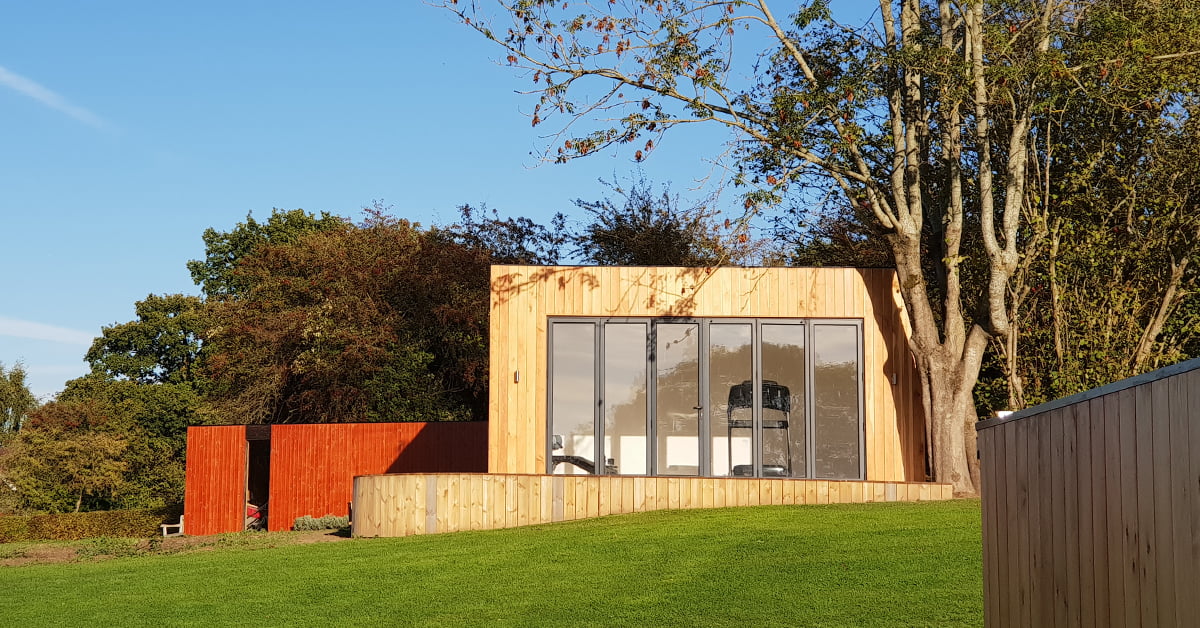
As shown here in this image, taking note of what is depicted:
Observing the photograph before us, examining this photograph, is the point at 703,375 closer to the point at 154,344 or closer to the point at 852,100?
the point at 852,100

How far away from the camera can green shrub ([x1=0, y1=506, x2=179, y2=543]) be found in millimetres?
21328

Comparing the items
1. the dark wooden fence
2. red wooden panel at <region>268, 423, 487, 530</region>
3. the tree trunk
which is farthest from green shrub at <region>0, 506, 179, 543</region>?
the dark wooden fence

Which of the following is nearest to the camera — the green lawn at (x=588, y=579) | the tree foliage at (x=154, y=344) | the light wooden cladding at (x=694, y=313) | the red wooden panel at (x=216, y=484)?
the green lawn at (x=588, y=579)

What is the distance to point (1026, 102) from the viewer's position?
12.0m

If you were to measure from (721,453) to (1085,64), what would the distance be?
19.2ft

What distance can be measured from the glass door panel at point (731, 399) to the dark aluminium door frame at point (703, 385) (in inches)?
1.9

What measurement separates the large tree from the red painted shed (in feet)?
25.2

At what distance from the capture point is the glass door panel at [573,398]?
12742 millimetres

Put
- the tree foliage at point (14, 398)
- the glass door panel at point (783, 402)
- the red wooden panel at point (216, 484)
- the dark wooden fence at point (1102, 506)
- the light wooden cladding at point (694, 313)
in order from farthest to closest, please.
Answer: the tree foliage at point (14, 398)
the red wooden panel at point (216, 484)
the light wooden cladding at point (694, 313)
the glass door panel at point (783, 402)
the dark wooden fence at point (1102, 506)

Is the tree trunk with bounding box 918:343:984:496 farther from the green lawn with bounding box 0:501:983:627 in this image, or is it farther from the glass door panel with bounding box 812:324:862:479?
the green lawn with bounding box 0:501:983:627

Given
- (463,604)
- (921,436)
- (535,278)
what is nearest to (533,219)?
(535,278)

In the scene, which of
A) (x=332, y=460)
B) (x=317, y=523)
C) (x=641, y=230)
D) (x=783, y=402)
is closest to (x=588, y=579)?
(x=783, y=402)

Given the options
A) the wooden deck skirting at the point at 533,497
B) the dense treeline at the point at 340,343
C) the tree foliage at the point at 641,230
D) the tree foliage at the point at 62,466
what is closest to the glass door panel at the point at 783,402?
the wooden deck skirting at the point at 533,497

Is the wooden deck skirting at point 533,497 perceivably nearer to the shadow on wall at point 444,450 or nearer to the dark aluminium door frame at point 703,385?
the dark aluminium door frame at point 703,385
